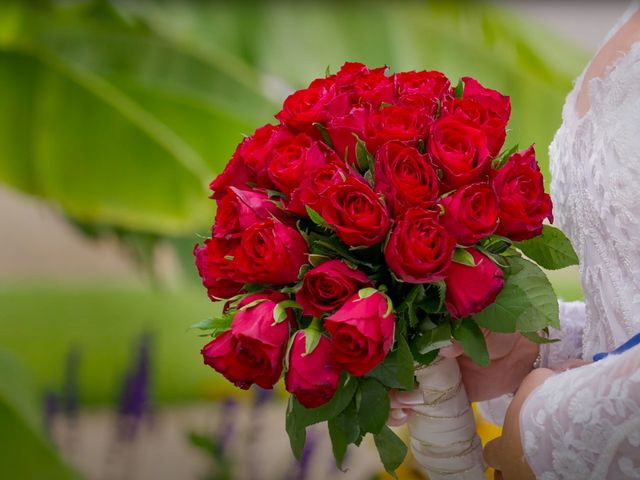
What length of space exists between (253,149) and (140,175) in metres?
1.43

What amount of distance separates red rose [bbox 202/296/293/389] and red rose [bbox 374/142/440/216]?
132mm

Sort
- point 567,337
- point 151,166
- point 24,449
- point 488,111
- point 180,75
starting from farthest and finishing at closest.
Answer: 1. point 180,75
2. point 151,166
3. point 24,449
4. point 567,337
5. point 488,111

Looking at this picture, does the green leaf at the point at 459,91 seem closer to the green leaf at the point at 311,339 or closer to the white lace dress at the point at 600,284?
the white lace dress at the point at 600,284

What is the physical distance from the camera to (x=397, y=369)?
75cm

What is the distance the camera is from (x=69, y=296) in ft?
11.9

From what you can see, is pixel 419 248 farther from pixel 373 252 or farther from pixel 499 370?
pixel 499 370

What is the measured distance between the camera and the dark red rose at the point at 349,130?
77cm

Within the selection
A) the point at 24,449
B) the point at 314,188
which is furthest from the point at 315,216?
the point at 24,449

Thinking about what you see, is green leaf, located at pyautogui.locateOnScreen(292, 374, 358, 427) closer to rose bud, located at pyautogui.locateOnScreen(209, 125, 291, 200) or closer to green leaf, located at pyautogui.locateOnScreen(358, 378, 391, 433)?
green leaf, located at pyautogui.locateOnScreen(358, 378, 391, 433)

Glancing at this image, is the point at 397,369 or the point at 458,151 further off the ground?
the point at 458,151

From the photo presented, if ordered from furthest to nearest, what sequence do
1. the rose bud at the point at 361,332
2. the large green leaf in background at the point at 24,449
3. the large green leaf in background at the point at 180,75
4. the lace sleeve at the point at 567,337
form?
the large green leaf in background at the point at 180,75
the large green leaf in background at the point at 24,449
the lace sleeve at the point at 567,337
the rose bud at the point at 361,332

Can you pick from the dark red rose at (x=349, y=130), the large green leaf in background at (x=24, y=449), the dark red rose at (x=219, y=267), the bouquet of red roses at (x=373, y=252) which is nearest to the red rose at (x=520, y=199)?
the bouquet of red roses at (x=373, y=252)

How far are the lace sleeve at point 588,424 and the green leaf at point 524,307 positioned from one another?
53mm

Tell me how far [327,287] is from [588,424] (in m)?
0.23
